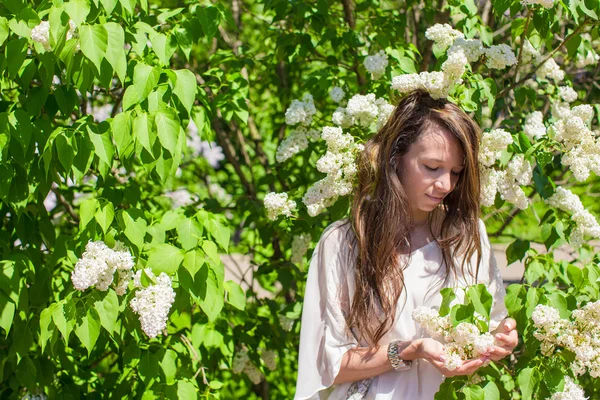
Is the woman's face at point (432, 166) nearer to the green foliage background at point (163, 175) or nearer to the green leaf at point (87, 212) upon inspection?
the green foliage background at point (163, 175)

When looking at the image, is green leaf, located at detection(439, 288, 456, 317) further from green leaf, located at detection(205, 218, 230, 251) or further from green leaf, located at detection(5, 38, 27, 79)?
green leaf, located at detection(5, 38, 27, 79)

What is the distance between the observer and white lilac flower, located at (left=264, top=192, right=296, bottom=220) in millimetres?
2781

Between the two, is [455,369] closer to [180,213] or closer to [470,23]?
[180,213]

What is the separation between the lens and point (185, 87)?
98.3 inches

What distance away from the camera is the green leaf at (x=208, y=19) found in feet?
9.15

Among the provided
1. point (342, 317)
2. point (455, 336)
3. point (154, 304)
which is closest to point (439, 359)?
point (455, 336)

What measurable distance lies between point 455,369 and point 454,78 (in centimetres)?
92

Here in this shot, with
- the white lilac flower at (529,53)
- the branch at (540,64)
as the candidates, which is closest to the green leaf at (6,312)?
the branch at (540,64)

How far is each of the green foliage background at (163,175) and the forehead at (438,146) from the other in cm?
40

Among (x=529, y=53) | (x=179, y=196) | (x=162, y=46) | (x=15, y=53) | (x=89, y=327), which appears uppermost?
(x=179, y=196)

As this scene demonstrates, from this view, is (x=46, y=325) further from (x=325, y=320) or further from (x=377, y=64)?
(x=377, y=64)

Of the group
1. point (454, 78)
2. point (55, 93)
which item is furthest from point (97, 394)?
point (454, 78)

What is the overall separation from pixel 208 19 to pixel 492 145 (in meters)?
1.07

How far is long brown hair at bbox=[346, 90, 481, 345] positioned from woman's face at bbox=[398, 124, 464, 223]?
2 cm
